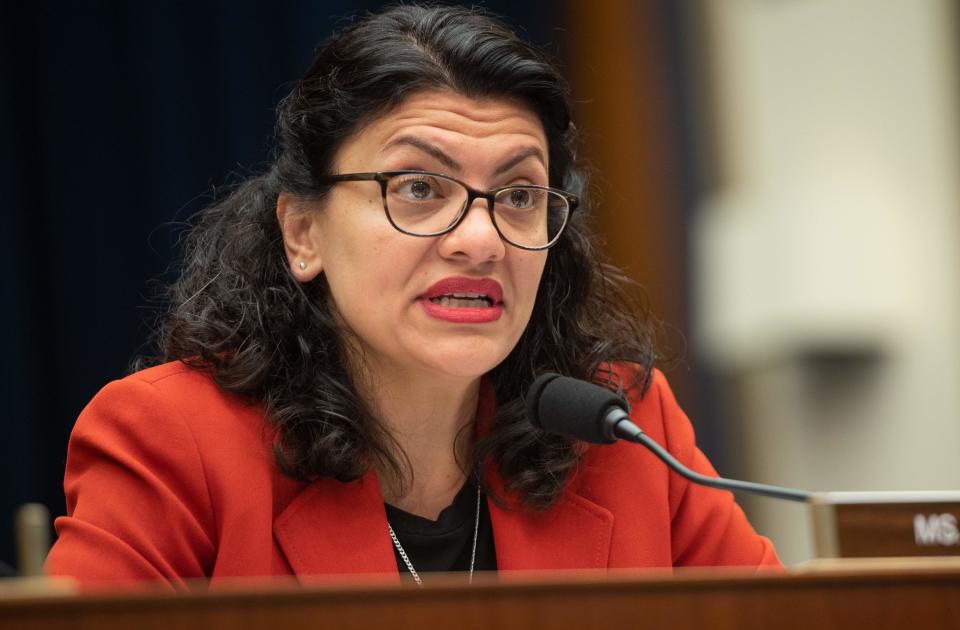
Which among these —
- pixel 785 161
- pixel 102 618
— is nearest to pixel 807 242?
pixel 785 161

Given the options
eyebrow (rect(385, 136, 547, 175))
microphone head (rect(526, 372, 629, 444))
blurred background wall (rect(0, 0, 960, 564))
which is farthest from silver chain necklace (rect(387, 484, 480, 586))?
blurred background wall (rect(0, 0, 960, 564))

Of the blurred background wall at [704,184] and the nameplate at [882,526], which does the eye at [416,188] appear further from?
the blurred background wall at [704,184]

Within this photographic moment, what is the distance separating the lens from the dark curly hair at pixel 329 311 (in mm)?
1731

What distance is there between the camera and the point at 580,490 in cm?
185

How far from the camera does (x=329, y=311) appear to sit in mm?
1848

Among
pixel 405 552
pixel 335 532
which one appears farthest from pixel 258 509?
pixel 405 552

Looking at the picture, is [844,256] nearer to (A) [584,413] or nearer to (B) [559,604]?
(A) [584,413]

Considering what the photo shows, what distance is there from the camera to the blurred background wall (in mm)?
2959

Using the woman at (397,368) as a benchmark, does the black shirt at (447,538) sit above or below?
below

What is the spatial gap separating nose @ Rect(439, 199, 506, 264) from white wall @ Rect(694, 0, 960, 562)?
78.0 inches

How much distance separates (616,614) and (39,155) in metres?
2.39

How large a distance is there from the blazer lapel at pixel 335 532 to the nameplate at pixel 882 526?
0.66 m

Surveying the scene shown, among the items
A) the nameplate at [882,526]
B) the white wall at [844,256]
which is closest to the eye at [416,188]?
the nameplate at [882,526]

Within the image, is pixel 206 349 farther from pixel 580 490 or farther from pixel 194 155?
pixel 194 155
